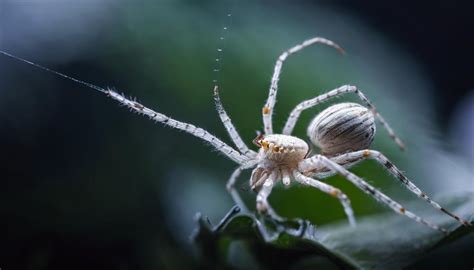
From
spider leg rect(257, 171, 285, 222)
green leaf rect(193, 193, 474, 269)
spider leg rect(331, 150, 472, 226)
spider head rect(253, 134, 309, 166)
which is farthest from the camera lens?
spider head rect(253, 134, 309, 166)

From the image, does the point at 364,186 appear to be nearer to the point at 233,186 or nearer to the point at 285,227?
the point at 233,186

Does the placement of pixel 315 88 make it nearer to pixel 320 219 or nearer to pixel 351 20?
pixel 320 219

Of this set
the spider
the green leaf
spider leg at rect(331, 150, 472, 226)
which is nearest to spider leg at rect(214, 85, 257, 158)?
the spider

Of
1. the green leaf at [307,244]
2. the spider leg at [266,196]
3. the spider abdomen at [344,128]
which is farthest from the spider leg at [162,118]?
the green leaf at [307,244]

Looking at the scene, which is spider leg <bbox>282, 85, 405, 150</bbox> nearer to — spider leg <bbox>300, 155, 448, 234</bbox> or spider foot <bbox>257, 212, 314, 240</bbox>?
spider leg <bbox>300, 155, 448, 234</bbox>

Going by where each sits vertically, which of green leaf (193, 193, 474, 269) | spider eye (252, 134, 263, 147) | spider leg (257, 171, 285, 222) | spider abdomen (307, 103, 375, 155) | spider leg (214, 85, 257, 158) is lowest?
green leaf (193, 193, 474, 269)

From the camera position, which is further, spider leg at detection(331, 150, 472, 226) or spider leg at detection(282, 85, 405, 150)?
spider leg at detection(282, 85, 405, 150)

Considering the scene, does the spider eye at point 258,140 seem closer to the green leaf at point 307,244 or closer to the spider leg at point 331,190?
the spider leg at point 331,190
